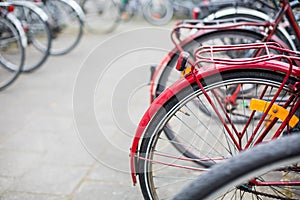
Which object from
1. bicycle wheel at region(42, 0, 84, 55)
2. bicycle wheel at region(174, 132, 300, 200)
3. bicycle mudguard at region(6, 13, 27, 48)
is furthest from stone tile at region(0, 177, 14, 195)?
bicycle wheel at region(42, 0, 84, 55)

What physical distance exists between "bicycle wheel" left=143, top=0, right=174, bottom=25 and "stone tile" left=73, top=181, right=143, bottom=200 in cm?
704

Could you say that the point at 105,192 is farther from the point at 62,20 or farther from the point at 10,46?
the point at 62,20

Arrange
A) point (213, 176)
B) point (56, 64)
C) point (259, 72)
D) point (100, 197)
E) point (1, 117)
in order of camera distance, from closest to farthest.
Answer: point (213, 176) → point (259, 72) → point (100, 197) → point (1, 117) → point (56, 64)

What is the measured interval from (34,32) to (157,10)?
442cm

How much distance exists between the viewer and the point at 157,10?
9.31m

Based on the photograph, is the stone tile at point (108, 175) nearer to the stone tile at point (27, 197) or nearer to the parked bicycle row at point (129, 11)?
the stone tile at point (27, 197)

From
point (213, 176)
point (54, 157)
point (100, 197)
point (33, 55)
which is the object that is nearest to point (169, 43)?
point (33, 55)

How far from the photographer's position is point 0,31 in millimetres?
4570

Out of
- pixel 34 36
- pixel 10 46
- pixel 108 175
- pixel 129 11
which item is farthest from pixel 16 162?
pixel 129 11

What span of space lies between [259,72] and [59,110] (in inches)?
102

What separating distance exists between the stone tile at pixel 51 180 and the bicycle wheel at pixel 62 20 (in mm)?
3420

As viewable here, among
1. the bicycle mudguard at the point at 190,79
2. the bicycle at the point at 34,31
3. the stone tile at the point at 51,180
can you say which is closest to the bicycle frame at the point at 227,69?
the bicycle mudguard at the point at 190,79

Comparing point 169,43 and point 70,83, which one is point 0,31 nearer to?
point 70,83

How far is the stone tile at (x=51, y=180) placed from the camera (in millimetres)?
2588
